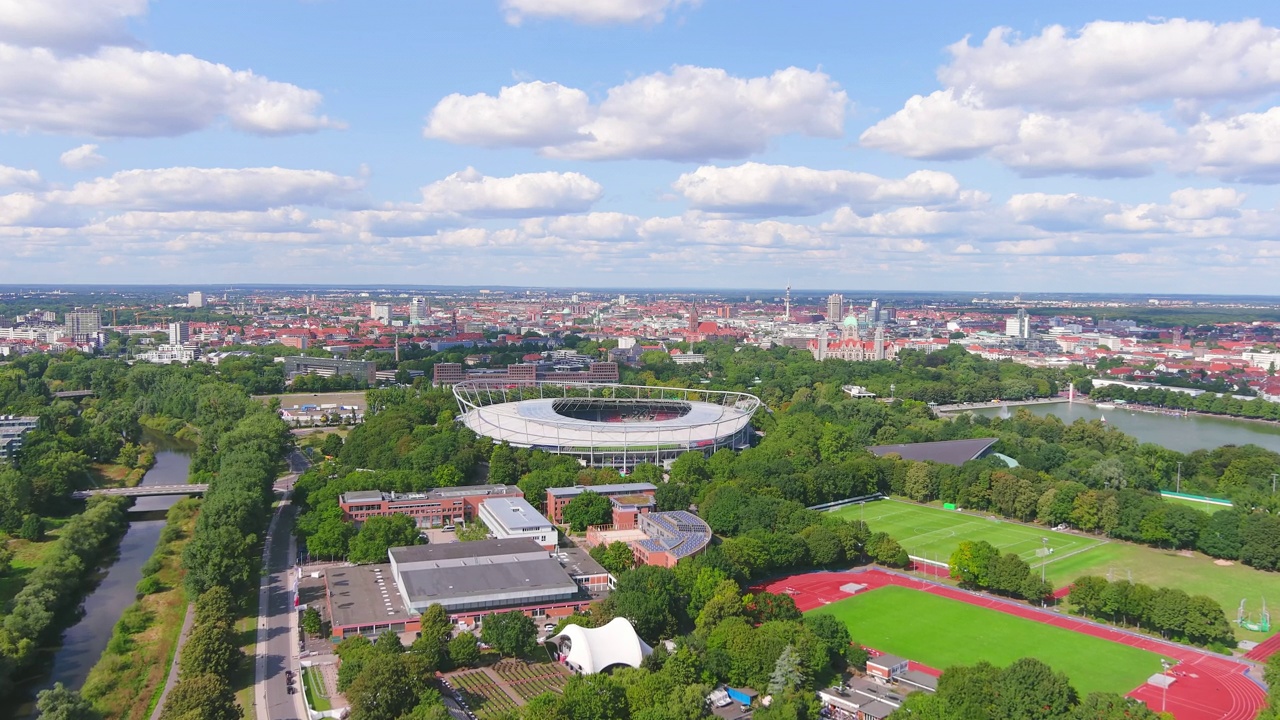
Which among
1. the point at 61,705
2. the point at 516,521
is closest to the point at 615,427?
the point at 516,521

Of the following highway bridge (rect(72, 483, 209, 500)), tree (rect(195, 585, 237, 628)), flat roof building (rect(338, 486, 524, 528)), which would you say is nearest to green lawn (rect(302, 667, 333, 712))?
tree (rect(195, 585, 237, 628))

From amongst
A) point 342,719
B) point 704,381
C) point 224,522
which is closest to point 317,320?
point 704,381

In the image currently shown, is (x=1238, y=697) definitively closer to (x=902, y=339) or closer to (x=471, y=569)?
(x=471, y=569)

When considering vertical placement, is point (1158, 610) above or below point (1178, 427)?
above

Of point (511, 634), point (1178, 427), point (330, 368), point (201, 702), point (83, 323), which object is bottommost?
point (1178, 427)

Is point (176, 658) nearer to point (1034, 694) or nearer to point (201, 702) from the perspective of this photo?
point (201, 702)

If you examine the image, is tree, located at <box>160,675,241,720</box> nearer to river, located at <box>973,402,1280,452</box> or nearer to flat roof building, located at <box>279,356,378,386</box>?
river, located at <box>973,402,1280,452</box>
